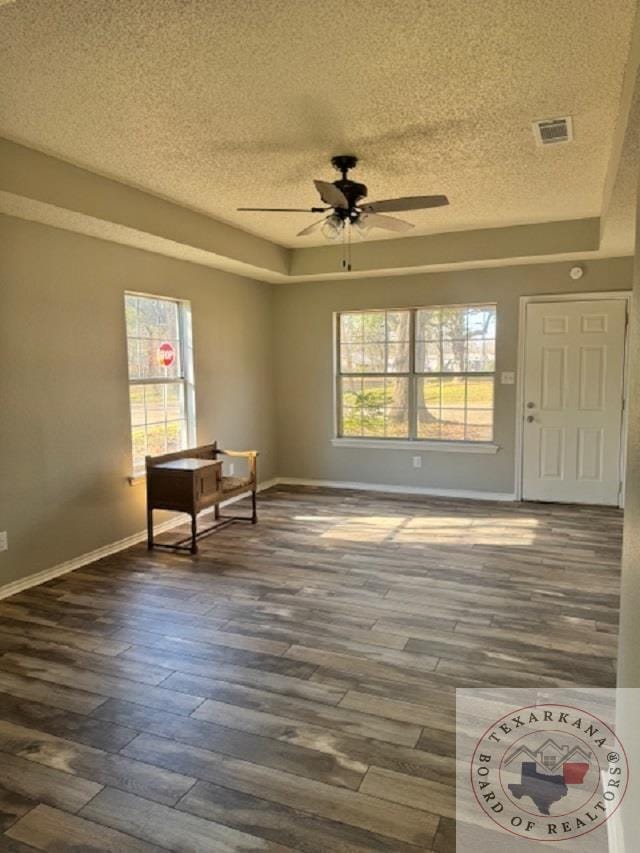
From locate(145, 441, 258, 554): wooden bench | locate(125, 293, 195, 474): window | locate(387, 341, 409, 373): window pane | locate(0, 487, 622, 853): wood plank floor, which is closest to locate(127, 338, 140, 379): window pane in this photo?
locate(125, 293, 195, 474): window

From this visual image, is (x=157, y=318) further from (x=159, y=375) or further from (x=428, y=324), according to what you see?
(x=428, y=324)

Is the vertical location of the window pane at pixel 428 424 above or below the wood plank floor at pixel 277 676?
above

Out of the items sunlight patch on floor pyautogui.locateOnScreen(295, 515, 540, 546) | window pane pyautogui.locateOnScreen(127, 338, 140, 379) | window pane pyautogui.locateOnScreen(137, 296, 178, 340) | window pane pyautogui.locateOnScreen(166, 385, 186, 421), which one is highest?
window pane pyautogui.locateOnScreen(137, 296, 178, 340)

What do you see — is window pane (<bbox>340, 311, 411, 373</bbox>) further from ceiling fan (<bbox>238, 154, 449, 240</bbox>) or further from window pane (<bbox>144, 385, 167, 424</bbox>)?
ceiling fan (<bbox>238, 154, 449, 240</bbox>)

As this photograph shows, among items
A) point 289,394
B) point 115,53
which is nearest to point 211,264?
point 289,394

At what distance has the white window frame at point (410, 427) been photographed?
5.95 m

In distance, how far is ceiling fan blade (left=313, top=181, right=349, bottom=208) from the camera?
119 inches

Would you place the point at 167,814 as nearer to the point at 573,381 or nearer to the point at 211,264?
the point at 211,264

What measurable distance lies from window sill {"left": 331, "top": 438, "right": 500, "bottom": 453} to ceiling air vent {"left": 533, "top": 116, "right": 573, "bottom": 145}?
329 cm

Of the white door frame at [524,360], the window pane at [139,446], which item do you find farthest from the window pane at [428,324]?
the window pane at [139,446]

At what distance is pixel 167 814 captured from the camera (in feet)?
5.94

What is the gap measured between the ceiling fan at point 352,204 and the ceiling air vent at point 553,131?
22.7 inches

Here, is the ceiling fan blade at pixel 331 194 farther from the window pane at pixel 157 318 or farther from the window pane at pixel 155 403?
the window pane at pixel 155 403

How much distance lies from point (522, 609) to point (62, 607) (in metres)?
2.72
